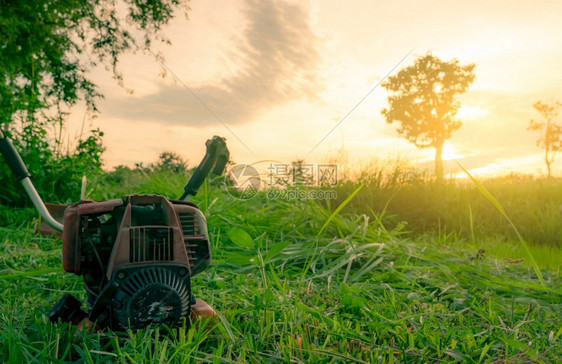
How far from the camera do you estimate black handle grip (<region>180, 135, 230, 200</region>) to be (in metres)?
2.09

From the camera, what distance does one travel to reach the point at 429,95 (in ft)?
100

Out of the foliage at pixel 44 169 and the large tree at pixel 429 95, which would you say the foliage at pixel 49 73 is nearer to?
the foliage at pixel 44 169

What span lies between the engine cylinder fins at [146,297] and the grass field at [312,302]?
0.05 m

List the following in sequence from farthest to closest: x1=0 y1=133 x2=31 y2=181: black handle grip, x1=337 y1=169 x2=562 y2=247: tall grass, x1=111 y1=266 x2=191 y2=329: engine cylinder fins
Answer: x1=337 y1=169 x2=562 y2=247: tall grass < x1=0 y1=133 x2=31 y2=181: black handle grip < x1=111 y1=266 x2=191 y2=329: engine cylinder fins

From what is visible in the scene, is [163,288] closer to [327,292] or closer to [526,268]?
[327,292]

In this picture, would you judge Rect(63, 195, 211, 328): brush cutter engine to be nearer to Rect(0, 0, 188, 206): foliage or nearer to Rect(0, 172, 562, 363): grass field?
Rect(0, 172, 562, 363): grass field

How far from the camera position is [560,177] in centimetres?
930

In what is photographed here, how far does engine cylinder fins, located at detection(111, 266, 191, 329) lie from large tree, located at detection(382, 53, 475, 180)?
30518 mm

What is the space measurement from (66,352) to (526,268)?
4097mm

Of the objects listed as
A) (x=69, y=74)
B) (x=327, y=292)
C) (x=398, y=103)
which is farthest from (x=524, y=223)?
(x=398, y=103)

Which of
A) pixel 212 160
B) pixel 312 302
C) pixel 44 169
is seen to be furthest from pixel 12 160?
pixel 44 169

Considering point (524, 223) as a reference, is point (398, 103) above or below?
above

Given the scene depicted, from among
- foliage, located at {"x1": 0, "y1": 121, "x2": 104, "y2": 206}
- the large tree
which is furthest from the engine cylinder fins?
the large tree

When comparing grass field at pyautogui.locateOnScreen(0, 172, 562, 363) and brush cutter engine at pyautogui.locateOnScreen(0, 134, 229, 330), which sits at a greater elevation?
brush cutter engine at pyautogui.locateOnScreen(0, 134, 229, 330)
